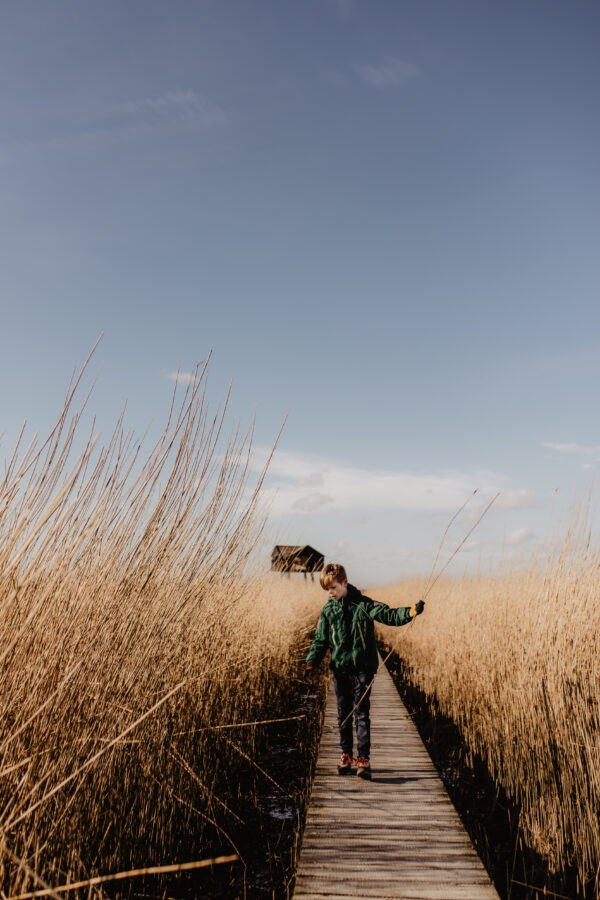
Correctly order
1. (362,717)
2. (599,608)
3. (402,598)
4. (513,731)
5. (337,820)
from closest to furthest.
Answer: (337,820) < (362,717) < (513,731) < (599,608) < (402,598)

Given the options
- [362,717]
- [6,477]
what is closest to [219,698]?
[362,717]

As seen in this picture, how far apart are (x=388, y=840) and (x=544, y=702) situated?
1.84 m

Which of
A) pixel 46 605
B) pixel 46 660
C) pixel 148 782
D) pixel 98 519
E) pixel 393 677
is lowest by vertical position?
pixel 393 677

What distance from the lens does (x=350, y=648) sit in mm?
3893

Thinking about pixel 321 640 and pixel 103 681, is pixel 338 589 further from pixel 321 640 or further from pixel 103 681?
pixel 103 681

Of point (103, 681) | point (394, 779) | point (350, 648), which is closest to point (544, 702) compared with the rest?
point (394, 779)

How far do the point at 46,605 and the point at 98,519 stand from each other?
0.40m

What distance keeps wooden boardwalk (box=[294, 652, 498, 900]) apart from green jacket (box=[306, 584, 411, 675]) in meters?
0.75

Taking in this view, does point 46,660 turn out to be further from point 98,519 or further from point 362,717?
point 362,717

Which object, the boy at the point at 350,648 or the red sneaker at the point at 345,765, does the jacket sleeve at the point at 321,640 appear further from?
the red sneaker at the point at 345,765

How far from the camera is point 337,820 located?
3.12m

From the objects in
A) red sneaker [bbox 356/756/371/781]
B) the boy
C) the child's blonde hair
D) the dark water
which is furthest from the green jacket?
the dark water

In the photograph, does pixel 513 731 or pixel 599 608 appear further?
pixel 599 608

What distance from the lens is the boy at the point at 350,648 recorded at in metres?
3.81
